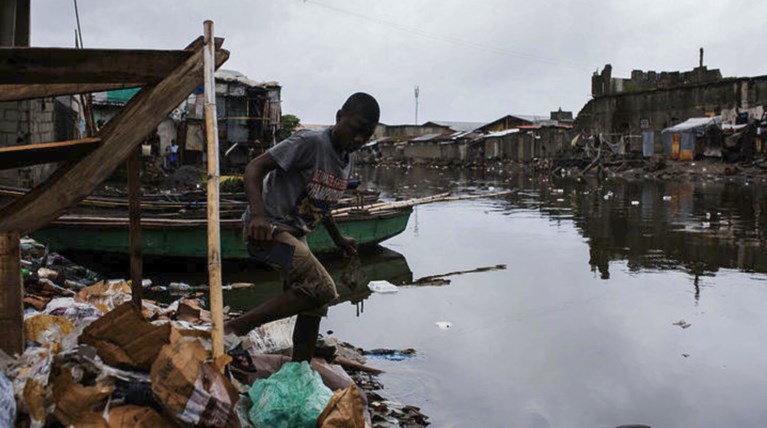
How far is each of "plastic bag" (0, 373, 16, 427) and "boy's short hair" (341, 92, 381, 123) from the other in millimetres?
1788

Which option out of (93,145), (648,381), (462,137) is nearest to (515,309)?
(648,381)

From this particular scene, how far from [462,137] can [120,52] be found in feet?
166

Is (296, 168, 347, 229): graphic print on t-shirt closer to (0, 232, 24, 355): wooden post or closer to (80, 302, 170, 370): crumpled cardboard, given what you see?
(80, 302, 170, 370): crumpled cardboard

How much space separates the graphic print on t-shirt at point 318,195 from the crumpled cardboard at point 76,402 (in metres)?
1.21

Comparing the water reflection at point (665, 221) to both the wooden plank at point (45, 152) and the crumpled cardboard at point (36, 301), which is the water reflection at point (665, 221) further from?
the wooden plank at point (45, 152)

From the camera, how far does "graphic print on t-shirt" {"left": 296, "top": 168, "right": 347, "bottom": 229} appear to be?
3.16 metres

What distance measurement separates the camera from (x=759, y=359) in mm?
5258

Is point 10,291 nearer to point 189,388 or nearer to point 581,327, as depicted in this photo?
point 189,388

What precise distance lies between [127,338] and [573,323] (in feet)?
15.7

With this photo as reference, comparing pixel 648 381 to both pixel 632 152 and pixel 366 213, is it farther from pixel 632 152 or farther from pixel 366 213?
pixel 632 152

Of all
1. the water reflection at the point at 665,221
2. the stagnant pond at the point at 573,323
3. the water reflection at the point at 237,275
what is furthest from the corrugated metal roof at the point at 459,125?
the water reflection at the point at 237,275

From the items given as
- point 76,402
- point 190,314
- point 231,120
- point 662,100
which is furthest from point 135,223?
point 662,100

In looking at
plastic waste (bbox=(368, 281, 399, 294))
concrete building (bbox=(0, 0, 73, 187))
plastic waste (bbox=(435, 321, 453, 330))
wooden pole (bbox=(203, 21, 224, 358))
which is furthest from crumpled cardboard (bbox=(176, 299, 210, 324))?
concrete building (bbox=(0, 0, 73, 187))

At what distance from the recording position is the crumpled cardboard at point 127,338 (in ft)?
8.65
